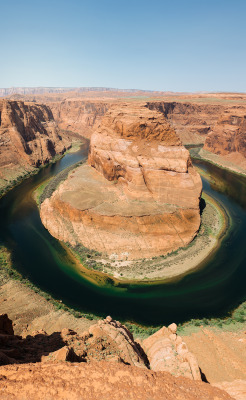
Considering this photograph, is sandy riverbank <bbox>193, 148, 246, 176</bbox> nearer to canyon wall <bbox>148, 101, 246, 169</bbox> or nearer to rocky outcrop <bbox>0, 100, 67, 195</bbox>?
canyon wall <bbox>148, 101, 246, 169</bbox>

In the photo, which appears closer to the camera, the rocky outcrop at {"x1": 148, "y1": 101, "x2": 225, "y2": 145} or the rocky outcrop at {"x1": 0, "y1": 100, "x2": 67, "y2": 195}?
the rocky outcrop at {"x1": 0, "y1": 100, "x2": 67, "y2": 195}

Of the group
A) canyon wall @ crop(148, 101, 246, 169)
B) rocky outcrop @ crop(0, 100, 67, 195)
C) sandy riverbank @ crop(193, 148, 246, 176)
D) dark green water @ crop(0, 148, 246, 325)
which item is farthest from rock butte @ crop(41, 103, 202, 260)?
canyon wall @ crop(148, 101, 246, 169)

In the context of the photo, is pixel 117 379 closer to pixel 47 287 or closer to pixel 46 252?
pixel 47 287

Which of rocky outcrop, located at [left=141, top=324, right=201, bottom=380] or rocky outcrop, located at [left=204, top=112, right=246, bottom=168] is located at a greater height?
rocky outcrop, located at [left=204, top=112, right=246, bottom=168]

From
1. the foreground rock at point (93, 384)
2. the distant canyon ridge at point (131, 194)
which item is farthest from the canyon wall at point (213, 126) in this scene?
the foreground rock at point (93, 384)

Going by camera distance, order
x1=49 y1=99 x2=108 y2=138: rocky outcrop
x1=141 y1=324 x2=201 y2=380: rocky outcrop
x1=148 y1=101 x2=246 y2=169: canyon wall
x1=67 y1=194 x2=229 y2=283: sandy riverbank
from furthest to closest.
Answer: x1=49 y1=99 x2=108 y2=138: rocky outcrop < x1=148 y1=101 x2=246 y2=169: canyon wall < x1=67 y1=194 x2=229 y2=283: sandy riverbank < x1=141 y1=324 x2=201 y2=380: rocky outcrop

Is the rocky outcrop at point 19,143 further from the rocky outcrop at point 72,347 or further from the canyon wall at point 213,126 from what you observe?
the canyon wall at point 213,126

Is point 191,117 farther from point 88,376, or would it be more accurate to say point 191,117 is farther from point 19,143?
point 88,376
